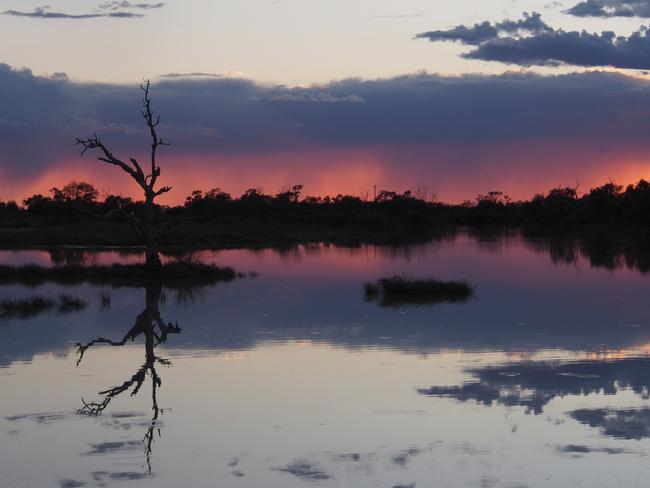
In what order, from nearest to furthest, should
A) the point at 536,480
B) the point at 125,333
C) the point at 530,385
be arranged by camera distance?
the point at 536,480, the point at 530,385, the point at 125,333

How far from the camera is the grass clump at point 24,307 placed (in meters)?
25.6

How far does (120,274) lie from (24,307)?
40.1 ft

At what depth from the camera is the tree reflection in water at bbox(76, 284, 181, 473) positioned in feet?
45.4

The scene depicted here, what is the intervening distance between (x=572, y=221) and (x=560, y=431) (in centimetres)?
10916

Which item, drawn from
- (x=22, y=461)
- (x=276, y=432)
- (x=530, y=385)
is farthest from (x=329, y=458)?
(x=530, y=385)

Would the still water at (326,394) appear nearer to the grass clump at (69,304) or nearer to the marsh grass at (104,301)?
the marsh grass at (104,301)

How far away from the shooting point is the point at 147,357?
747 inches

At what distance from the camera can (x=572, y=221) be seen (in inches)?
4678

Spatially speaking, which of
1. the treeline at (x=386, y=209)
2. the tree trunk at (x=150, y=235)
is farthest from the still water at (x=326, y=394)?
the treeline at (x=386, y=209)

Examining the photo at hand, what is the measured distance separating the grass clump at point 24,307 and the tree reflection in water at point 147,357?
2.46 metres

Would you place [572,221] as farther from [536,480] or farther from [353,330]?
[536,480]

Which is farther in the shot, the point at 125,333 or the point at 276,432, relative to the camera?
the point at 125,333

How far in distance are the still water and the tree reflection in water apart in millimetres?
54

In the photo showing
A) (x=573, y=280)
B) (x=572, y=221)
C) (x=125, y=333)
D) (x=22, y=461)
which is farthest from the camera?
(x=572, y=221)
